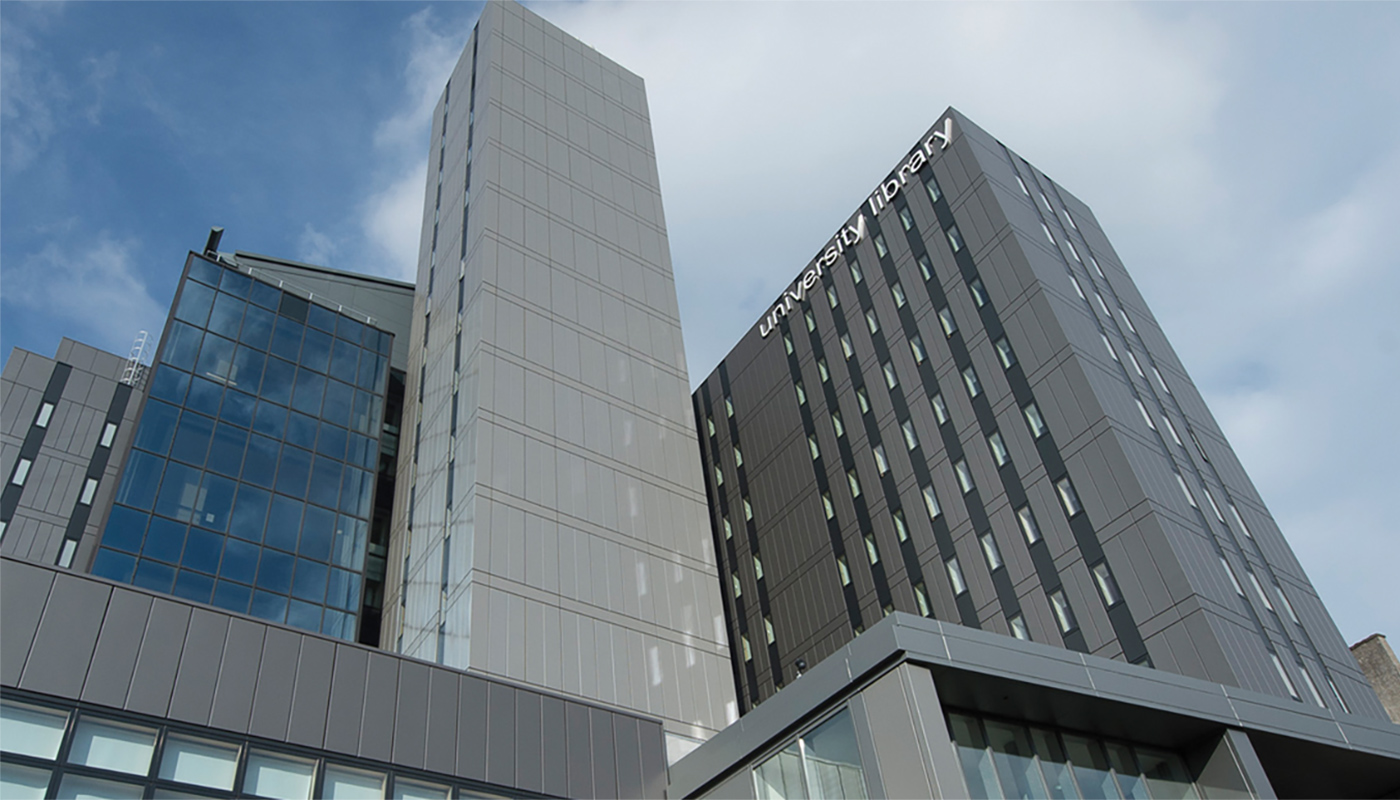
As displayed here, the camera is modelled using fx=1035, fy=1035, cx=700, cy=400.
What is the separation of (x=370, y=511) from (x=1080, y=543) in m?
27.5

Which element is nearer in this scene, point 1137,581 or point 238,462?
point 1137,581

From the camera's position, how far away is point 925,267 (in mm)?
50000

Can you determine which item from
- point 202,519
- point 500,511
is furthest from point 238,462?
point 500,511

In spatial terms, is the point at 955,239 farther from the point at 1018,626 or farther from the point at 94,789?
the point at 94,789

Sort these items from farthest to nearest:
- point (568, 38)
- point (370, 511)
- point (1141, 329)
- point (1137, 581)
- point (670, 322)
Answer: point (568, 38)
point (1141, 329)
point (670, 322)
point (370, 511)
point (1137, 581)

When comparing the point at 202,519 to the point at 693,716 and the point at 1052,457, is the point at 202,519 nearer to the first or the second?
the point at 693,716

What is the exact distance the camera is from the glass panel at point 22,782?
15034mm

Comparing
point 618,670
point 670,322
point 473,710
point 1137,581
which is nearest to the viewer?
point 473,710

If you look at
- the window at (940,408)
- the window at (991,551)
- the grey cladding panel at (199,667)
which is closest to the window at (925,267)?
the window at (940,408)

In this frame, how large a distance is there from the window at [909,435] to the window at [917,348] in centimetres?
296

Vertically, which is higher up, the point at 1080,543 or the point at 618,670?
the point at 1080,543

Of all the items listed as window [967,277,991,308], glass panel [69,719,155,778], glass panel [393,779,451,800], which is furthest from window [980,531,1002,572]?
glass panel [69,719,155,778]

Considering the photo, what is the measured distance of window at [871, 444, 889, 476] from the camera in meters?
48.4

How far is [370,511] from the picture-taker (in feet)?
137
